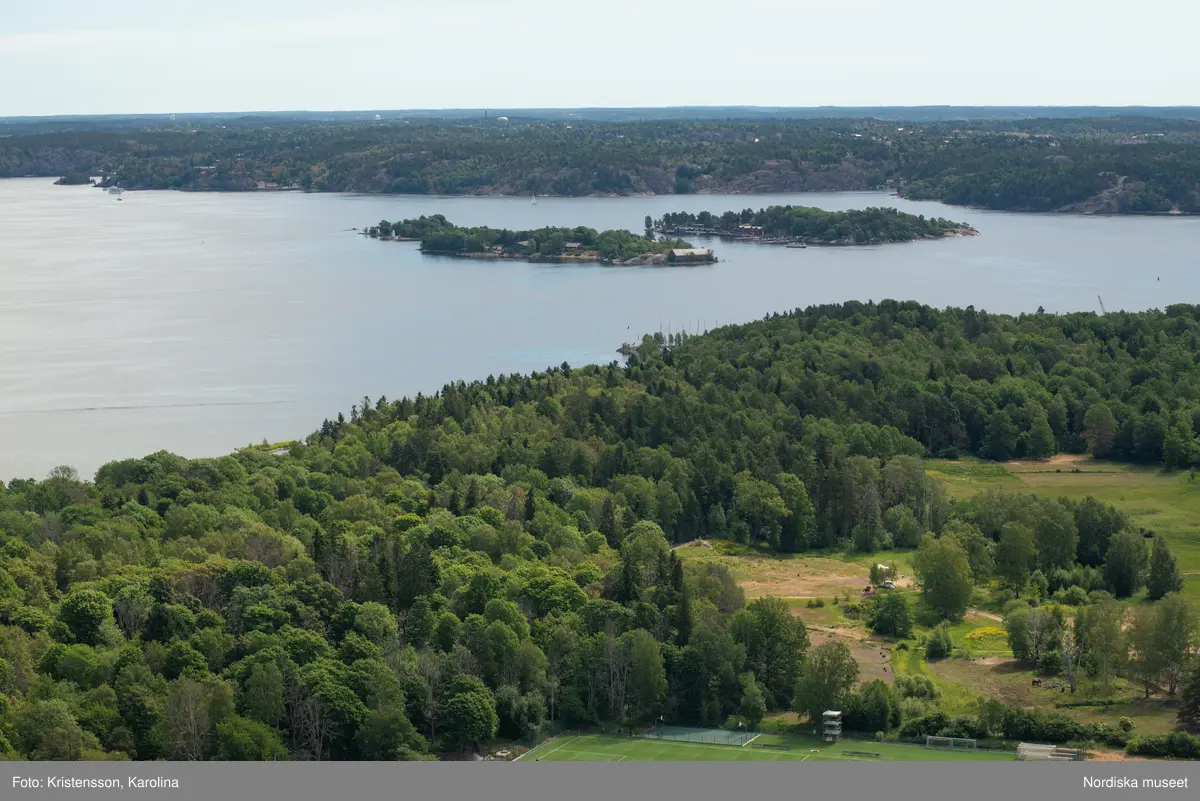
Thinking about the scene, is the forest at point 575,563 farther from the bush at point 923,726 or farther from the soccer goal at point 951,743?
the soccer goal at point 951,743

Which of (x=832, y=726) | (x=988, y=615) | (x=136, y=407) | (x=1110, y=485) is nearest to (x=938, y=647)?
(x=988, y=615)

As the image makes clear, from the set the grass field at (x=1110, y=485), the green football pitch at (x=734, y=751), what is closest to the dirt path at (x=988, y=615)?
the grass field at (x=1110, y=485)

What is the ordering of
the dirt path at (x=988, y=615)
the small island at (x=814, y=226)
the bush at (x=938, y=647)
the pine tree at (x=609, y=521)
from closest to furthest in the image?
the bush at (x=938, y=647)
the dirt path at (x=988, y=615)
the pine tree at (x=609, y=521)
the small island at (x=814, y=226)

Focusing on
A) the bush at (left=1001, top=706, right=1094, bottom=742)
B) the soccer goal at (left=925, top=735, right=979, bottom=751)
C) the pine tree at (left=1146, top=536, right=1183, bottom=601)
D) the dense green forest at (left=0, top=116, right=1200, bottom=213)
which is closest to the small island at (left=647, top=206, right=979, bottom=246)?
the dense green forest at (left=0, top=116, right=1200, bottom=213)

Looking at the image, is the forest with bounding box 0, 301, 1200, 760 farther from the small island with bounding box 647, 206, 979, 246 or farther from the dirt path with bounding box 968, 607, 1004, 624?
the small island with bounding box 647, 206, 979, 246

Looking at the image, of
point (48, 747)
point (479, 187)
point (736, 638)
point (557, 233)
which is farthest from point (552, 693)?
point (479, 187)

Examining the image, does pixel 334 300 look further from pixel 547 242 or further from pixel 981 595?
pixel 981 595
